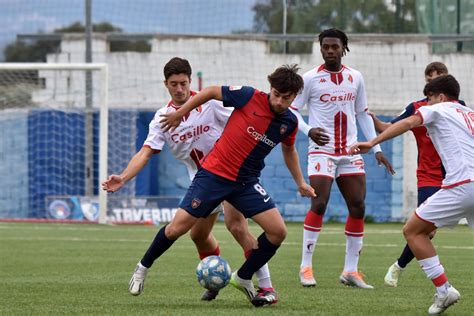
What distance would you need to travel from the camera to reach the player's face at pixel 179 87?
907 centimetres

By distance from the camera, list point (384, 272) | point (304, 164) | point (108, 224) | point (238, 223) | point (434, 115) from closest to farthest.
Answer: point (434, 115)
point (238, 223)
point (384, 272)
point (108, 224)
point (304, 164)

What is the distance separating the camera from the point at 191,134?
9312mm

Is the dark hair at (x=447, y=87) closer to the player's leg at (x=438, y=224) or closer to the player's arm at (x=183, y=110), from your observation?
the player's leg at (x=438, y=224)

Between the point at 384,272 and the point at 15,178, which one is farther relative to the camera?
the point at 15,178

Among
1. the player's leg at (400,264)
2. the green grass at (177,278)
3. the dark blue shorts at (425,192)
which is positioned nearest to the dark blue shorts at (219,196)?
the green grass at (177,278)

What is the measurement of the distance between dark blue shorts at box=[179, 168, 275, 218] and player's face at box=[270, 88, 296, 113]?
0.65 meters

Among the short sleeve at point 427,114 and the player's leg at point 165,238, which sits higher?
the short sleeve at point 427,114

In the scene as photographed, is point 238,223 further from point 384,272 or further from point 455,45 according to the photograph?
point 455,45

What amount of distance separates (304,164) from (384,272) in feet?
42.4

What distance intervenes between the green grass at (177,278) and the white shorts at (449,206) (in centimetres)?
72

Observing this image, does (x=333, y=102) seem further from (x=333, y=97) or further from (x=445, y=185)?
(x=445, y=185)

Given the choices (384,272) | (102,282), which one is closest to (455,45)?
(384,272)

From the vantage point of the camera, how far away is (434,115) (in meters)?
7.96

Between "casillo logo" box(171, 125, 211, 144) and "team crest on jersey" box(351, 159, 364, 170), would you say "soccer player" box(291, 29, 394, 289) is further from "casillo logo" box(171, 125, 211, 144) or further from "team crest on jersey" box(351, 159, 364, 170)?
"casillo logo" box(171, 125, 211, 144)
